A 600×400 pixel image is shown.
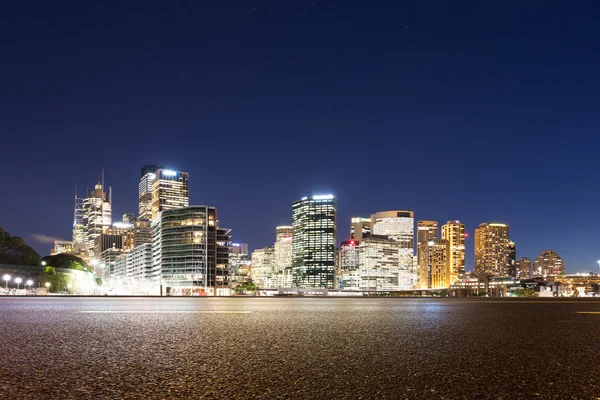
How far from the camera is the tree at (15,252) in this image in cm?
8575

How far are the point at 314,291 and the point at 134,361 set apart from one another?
164 metres

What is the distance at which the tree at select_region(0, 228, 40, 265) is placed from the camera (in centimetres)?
8575

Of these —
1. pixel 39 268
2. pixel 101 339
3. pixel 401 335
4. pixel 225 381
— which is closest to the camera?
pixel 225 381

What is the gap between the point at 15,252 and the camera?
8788 centimetres

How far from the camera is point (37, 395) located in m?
1.90

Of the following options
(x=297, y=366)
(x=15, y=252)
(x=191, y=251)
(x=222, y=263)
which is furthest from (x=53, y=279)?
(x=297, y=366)

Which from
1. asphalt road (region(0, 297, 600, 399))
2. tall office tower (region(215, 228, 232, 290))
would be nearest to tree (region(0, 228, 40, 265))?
tall office tower (region(215, 228, 232, 290))

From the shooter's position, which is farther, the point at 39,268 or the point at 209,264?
the point at 209,264

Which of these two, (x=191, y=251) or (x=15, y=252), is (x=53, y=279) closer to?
(x=15, y=252)

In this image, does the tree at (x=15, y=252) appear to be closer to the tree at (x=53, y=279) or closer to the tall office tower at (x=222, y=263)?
the tree at (x=53, y=279)

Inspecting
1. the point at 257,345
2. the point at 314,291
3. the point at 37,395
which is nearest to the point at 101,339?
the point at 257,345

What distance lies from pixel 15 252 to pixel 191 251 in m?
55.3

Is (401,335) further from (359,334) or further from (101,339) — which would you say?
(101,339)

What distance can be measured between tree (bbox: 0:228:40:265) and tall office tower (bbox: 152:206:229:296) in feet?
166
